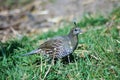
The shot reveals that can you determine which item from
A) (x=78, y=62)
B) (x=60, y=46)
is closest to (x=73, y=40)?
(x=60, y=46)

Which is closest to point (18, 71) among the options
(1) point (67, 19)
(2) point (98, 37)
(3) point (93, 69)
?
(3) point (93, 69)

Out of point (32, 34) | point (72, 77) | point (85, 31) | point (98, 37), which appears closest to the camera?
point (72, 77)

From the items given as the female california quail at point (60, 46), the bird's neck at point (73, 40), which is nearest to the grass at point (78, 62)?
the female california quail at point (60, 46)

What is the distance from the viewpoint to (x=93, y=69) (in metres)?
6.20

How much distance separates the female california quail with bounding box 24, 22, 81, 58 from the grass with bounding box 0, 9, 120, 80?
0.37 feet

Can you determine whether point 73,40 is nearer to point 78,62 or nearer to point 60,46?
point 60,46

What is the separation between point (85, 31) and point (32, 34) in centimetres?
160

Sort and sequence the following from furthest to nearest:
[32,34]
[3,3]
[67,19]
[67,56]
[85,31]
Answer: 1. [3,3]
2. [67,19]
3. [32,34]
4. [85,31]
5. [67,56]

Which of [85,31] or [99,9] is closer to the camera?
[85,31]

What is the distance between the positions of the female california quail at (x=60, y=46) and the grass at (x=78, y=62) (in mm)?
113

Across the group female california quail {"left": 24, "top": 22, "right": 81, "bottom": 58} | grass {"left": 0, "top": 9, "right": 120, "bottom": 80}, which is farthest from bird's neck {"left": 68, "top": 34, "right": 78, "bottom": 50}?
grass {"left": 0, "top": 9, "right": 120, "bottom": 80}

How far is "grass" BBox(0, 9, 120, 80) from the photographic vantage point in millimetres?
6137

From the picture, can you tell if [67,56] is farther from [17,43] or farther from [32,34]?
[32,34]

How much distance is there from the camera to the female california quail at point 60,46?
21.5ft
